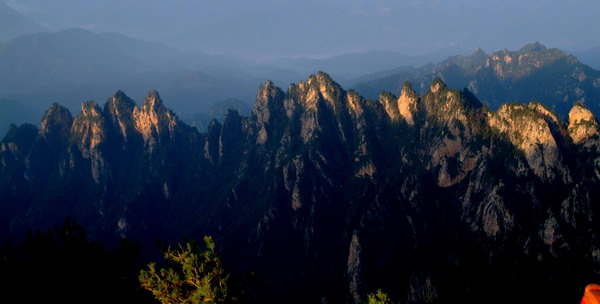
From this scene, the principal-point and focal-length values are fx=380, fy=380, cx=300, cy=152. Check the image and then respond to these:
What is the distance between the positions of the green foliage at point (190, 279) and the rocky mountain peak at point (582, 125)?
6437 inches


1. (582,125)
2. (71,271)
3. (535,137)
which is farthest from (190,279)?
(582,125)

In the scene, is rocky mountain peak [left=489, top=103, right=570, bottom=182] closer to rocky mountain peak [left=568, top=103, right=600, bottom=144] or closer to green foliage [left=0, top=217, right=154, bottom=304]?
rocky mountain peak [left=568, top=103, right=600, bottom=144]

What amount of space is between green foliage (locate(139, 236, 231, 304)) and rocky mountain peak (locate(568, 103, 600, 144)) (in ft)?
536

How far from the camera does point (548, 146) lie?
156625mm

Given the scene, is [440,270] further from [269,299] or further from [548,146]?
[269,299]

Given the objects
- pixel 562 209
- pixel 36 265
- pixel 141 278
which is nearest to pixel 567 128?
pixel 562 209

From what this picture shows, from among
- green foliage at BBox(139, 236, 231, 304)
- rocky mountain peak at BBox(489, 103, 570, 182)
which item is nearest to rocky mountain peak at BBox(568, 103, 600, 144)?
rocky mountain peak at BBox(489, 103, 570, 182)

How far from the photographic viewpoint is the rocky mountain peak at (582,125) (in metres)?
153

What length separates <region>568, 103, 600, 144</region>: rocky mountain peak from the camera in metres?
153

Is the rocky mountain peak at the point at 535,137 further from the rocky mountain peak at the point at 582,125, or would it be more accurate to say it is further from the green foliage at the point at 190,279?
the green foliage at the point at 190,279

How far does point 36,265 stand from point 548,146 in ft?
572

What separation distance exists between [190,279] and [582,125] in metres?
171

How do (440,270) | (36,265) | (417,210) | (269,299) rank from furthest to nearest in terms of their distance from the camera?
(417,210) < (269,299) < (440,270) < (36,265)

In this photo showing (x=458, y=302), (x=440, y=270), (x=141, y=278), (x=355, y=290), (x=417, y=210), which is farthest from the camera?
(x=417, y=210)
